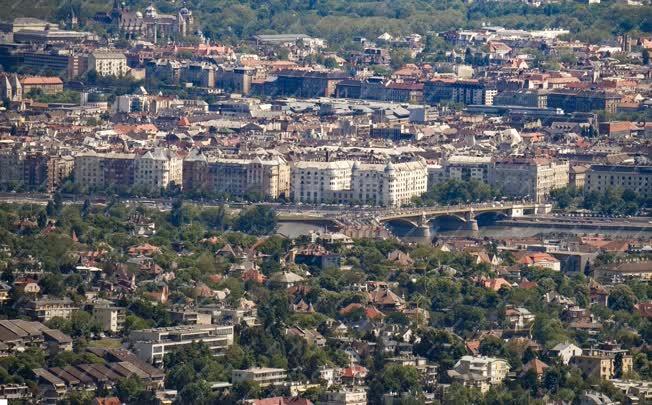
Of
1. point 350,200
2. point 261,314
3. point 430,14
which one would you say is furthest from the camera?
point 430,14

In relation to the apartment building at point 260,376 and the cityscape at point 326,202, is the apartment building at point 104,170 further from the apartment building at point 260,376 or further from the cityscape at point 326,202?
the apartment building at point 260,376

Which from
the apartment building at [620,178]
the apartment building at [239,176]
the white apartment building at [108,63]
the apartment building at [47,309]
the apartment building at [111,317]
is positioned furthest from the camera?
the white apartment building at [108,63]

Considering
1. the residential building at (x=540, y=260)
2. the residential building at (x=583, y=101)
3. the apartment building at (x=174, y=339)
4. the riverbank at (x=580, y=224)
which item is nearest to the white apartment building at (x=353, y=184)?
the riverbank at (x=580, y=224)

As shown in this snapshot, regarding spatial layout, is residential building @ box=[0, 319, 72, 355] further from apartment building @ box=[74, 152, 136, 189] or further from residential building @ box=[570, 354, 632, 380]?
apartment building @ box=[74, 152, 136, 189]

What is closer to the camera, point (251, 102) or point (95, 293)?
point (95, 293)

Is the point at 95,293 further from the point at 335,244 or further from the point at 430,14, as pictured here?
the point at 430,14

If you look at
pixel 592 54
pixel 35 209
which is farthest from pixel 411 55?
pixel 35 209
